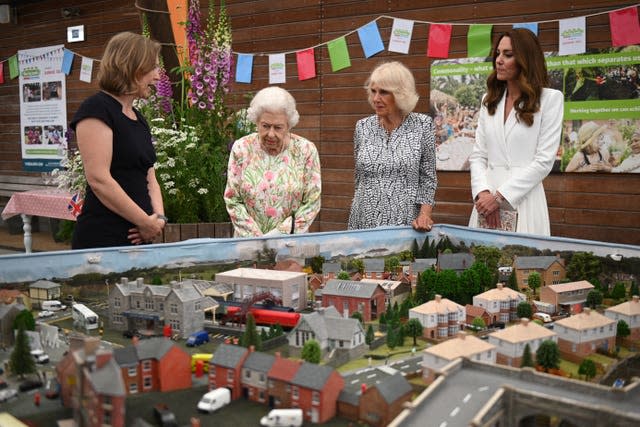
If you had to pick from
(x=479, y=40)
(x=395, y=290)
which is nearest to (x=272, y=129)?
(x=395, y=290)

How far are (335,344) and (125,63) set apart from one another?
151 cm

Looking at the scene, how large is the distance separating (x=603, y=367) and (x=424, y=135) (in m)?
1.91

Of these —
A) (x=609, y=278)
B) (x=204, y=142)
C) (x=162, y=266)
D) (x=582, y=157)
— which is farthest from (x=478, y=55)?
(x=162, y=266)

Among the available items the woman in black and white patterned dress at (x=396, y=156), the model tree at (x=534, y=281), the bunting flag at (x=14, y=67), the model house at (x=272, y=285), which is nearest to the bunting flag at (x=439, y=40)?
the woman in black and white patterned dress at (x=396, y=156)

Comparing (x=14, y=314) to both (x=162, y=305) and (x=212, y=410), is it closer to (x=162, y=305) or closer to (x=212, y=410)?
(x=162, y=305)

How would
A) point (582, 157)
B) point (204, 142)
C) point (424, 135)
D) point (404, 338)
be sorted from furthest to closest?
point (582, 157) → point (204, 142) → point (424, 135) → point (404, 338)

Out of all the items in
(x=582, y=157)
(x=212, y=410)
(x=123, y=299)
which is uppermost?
(x=582, y=157)

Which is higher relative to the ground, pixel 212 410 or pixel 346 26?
pixel 346 26

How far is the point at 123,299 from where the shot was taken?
1.99 metres

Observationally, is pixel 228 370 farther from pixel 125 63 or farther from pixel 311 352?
pixel 125 63

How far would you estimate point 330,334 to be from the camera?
177cm

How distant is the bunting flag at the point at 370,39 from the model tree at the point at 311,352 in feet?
19.0

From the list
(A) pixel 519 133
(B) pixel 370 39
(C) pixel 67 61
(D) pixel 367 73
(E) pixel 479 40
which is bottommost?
(A) pixel 519 133

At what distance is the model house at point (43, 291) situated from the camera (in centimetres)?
197
